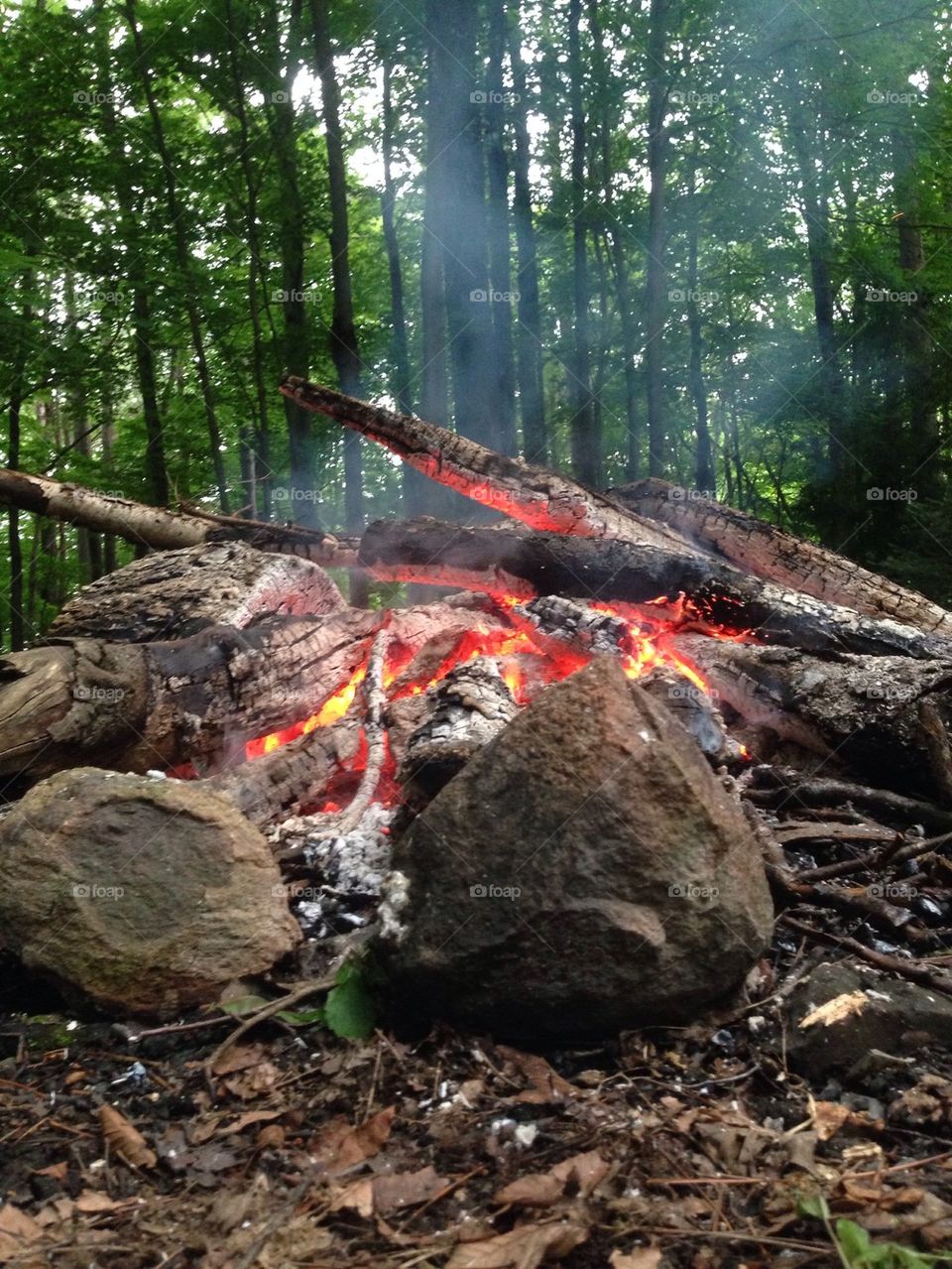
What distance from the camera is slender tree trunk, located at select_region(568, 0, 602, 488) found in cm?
1353

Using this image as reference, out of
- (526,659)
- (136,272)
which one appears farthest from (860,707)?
(136,272)

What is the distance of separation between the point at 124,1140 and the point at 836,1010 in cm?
204

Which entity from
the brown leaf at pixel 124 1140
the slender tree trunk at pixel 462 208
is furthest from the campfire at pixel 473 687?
the slender tree trunk at pixel 462 208

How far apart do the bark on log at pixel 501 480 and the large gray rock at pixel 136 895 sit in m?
4.37

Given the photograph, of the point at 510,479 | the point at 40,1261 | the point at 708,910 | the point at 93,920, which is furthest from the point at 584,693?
the point at 510,479

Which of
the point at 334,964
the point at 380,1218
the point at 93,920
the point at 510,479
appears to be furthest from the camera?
the point at 510,479

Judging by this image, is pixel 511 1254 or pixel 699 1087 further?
pixel 699 1087

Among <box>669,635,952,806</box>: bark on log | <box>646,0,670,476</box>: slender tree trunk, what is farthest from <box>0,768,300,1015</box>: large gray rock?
<box>646,0,670,476</box>: slender tree trunk

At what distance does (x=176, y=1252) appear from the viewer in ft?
6.21

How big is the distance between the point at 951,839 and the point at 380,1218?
9.96 feet

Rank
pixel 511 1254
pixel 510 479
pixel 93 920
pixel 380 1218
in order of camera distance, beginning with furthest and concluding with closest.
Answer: pixel 510 479 → pixel 93 920 → pixel 380 1218 → pixel 511 1254

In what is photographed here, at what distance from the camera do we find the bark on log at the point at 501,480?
6980mm

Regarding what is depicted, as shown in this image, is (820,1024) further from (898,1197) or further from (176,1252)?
(176,1252)

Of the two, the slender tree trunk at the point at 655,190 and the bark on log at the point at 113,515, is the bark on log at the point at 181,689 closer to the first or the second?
the bark on log at the point at 113,515
